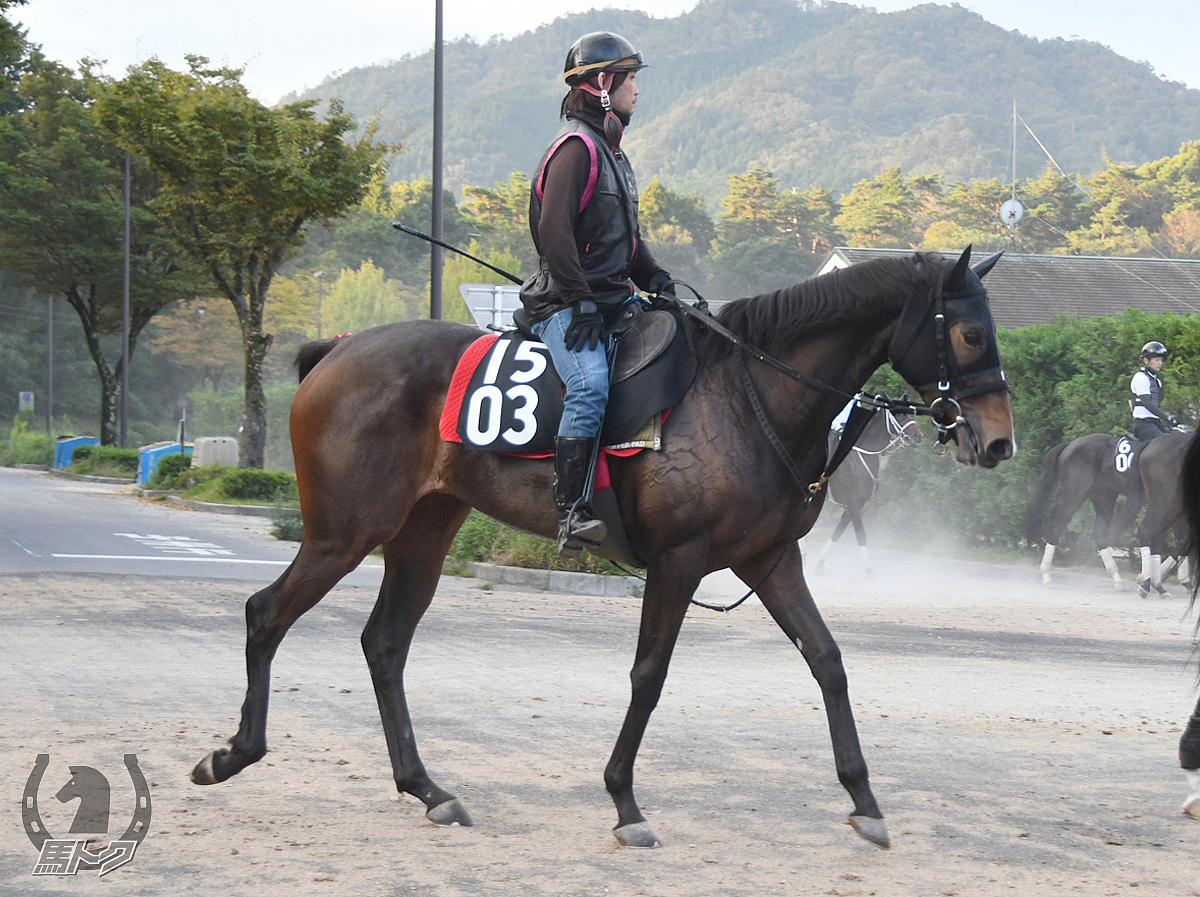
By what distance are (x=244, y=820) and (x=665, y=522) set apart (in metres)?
2.09

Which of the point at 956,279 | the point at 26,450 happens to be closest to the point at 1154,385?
the point at 956,279

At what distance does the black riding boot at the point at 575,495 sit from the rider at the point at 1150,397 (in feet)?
37.5

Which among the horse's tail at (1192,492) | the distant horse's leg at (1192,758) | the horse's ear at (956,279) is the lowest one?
the distant horse's leg at (1192,758)

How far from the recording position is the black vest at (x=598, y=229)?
5.42m

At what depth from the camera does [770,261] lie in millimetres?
98562

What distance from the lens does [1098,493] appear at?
15742 millimetres

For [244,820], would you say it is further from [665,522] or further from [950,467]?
[950,467]

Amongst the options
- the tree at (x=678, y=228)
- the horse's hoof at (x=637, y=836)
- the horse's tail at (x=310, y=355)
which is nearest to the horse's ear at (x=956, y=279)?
the horse's hoof at (x=637, y=836)

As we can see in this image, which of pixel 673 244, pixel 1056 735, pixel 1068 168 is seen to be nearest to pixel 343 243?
pixel 673 244

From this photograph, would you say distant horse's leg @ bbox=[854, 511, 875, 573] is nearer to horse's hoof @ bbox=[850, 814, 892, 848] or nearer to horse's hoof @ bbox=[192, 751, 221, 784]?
horse's hoof @ bbox=[850, 814, 892, 848]

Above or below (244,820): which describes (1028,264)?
above

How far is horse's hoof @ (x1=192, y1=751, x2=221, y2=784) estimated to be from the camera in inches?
212

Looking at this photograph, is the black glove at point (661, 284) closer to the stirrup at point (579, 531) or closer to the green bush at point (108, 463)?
the stirrup at point (579, 531)

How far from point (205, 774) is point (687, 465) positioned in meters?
2.49
